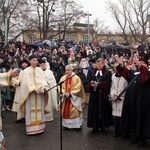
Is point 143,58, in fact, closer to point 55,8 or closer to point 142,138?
point 142,138

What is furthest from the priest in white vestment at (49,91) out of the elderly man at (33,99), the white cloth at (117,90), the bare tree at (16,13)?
the bare tree at (16,13)

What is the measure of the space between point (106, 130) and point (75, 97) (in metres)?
1.13

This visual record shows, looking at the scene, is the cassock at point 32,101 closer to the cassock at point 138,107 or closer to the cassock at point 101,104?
the cassock at point 101,104

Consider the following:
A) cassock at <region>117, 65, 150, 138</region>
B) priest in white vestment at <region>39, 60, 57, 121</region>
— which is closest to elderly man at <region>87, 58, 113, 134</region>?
cassock at <region>117, 65, 150, 138</region>

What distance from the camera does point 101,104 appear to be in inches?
254

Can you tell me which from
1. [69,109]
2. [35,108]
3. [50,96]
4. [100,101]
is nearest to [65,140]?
[69,109]

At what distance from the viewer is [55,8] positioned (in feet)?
128

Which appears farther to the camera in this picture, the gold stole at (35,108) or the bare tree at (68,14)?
the bare tree at (68,14)

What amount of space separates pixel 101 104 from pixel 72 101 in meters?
0.82

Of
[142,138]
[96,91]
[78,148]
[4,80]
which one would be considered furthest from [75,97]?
[4,80]

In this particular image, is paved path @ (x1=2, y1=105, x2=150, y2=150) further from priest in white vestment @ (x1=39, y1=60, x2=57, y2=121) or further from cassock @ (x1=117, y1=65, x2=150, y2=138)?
priest in white vestment @ (x1=39, y1=60, x2=57, y2=121)

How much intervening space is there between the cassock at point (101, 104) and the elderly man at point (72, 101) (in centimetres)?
45

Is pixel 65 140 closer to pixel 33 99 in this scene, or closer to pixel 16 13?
pixel 33 99

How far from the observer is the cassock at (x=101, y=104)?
6.42m
